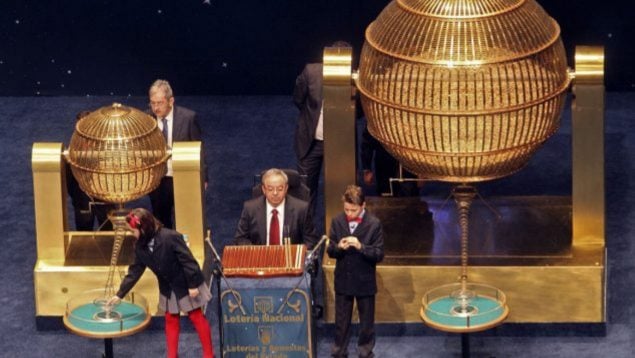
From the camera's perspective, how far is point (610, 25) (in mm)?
18594

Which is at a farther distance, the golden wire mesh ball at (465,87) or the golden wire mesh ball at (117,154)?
the golden wire mesh ball at (117,154)

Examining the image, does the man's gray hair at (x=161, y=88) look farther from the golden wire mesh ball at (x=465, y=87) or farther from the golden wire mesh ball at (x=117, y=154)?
the golden wire mesh ball at (x=465, y=87)

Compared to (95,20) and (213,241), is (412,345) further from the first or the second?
(95,20)

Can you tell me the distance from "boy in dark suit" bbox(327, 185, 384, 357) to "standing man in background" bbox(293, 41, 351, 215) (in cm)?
203

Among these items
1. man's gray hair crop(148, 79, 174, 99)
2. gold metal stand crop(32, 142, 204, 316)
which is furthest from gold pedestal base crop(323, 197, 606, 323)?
man's gray hair crop(148, 79, 174, 99)

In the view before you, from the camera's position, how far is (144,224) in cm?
1334

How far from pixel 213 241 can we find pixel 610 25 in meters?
4.73

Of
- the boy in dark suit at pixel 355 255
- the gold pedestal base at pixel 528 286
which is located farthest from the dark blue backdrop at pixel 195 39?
the boy in dark suit at pixel 355 255

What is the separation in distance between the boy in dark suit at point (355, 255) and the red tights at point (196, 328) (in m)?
0.91

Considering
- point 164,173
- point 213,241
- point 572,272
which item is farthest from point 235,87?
point 572,272

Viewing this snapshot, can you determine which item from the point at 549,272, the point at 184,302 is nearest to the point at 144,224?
the point at 184,302

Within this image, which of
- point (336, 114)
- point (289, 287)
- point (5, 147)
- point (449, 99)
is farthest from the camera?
point (5, 147)

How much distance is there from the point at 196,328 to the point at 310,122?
2432 mm

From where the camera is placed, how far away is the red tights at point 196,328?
544 inches
